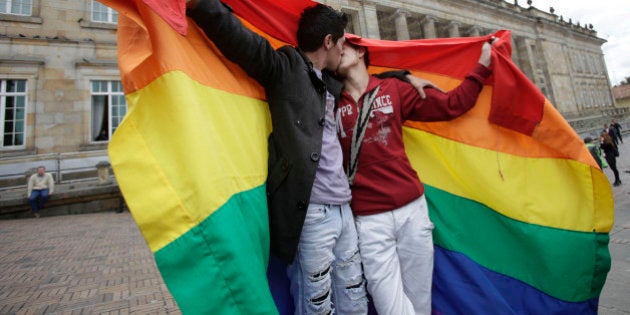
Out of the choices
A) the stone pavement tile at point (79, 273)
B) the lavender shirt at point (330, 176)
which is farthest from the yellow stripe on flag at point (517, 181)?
the stone pavement tile at point (79, 273)

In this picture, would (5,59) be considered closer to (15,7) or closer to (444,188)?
(15,7)

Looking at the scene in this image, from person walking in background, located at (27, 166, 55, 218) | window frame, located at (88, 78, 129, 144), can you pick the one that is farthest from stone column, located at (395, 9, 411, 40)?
person walking in background, located at (27, 166, 55, 218)

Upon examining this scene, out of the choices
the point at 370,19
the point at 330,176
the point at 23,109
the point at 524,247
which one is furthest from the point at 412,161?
the point at 370,19

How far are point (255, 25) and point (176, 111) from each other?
3.61 feet

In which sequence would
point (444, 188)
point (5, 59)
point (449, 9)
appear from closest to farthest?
point (444, 188) < point (5, 59) < point (449, 9)

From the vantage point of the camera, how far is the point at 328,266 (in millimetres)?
1681

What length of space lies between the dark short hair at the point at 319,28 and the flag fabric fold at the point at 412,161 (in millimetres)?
343

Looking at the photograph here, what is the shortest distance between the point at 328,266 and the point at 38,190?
11.7 meters

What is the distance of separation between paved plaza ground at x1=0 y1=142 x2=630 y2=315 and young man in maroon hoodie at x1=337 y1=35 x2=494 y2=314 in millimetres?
2044

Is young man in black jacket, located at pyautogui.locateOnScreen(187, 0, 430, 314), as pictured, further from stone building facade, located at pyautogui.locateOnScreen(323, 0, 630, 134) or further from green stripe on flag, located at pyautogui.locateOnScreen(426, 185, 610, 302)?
stone building facade, located at pyautogui.locateOnScreen(323, 0, 630, 134)

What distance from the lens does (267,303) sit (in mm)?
1363

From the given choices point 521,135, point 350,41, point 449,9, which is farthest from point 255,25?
point 449,9

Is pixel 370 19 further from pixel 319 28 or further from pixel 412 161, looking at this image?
pixel 319 28

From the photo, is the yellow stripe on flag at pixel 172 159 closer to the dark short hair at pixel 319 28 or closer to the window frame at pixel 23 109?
the dark short hair at pixel 319 28
